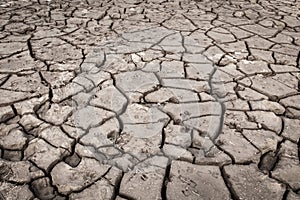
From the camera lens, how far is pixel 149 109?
1.86 meters

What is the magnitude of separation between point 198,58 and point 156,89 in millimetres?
636

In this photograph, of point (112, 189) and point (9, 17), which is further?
point (9, 17)

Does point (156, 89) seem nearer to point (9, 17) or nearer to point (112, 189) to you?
point (112, 189)

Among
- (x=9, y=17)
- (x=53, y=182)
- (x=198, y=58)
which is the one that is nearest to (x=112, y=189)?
(x=53, y=182)

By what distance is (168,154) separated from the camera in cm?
153

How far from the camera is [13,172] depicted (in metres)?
1.40

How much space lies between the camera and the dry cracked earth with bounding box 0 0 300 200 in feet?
4.50

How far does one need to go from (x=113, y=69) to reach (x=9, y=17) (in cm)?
193

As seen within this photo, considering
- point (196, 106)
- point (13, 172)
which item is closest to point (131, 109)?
point (196, 106)

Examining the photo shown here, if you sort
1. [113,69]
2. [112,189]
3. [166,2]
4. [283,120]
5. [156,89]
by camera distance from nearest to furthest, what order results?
[112,189], [283,120], [156,89], [113,69], [166,2]

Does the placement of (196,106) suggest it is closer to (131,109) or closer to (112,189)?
(131,109)

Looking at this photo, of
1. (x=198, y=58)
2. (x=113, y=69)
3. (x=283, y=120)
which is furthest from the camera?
(x=198, y=58)

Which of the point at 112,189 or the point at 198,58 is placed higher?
the point at 198,58

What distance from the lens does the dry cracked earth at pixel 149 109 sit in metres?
1.37
